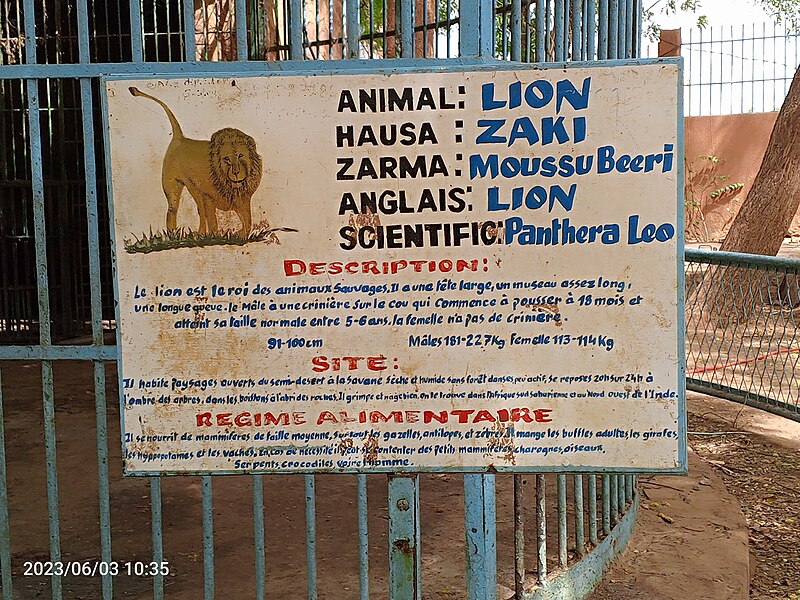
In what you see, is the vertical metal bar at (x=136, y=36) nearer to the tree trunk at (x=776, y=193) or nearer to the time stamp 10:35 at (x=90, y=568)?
the time stamp 10:35 at (x=90, y=568)

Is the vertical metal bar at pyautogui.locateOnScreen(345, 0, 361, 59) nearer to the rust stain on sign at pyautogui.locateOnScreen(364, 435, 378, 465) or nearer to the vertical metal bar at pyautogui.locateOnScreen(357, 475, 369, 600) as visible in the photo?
the rust stain on sign at pyautogui.locateOnScreen(364, 435, 378, 465)

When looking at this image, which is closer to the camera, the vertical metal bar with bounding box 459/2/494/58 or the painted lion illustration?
the painted lion illustration

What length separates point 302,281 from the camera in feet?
7.96

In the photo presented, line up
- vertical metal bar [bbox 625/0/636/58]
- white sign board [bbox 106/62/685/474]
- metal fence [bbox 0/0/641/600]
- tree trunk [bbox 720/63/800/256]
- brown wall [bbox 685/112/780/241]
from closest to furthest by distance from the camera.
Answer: white sign board [bbox 106/62/685/474] → metal fence [bbox 0/0/641/600] → vertical metal bar [bbox 625/0/636/58] → tree trunk [bbox 720/63/800/256] → brown wall [bbox 685/112/780/241]

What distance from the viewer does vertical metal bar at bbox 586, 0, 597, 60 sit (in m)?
3.55

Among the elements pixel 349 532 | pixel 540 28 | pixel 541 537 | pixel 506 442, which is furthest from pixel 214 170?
pixel 349 532

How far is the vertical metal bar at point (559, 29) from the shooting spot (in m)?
3.32

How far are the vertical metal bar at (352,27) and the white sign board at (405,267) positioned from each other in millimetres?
336

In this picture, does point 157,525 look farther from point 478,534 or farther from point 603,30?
point 603,30

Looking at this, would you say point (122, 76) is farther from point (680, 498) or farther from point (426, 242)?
point (680, 498)

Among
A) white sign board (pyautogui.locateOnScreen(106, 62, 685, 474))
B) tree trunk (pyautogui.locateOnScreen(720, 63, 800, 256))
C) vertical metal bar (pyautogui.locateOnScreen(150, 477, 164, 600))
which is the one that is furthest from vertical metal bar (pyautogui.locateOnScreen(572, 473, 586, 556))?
tree trunk (pyautogui.locateOnScreen(720, 63, 800, 256))

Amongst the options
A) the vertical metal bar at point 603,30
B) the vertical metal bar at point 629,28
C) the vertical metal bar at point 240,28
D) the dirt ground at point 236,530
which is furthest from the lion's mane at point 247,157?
the vertical metal bar at point 629,28

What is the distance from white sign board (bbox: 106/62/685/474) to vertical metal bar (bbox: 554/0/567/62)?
1.11m

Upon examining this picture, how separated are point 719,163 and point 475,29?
50.2ft
